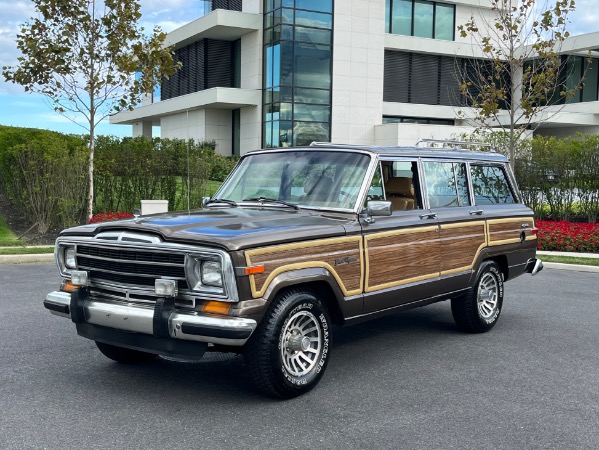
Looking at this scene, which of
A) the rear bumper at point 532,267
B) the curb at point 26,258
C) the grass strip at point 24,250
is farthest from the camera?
the grass strip at point 24,250

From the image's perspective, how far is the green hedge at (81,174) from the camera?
1616 centimetres

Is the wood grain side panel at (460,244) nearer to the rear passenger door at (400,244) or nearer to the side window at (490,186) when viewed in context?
the rear passenger door at (400,244)

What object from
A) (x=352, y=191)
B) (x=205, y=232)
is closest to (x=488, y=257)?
(x=352, y=191)

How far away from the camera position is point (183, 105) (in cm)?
4362

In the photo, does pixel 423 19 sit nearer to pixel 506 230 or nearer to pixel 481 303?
pixel 506 230

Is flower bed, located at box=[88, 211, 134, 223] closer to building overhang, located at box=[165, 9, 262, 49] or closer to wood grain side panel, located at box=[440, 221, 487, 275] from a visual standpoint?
wood grain side panel, located at box=[440, 221, 487, 275]

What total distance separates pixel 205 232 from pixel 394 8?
1688 inches

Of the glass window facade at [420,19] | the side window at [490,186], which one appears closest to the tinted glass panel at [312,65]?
the glass window facade at [420,19]

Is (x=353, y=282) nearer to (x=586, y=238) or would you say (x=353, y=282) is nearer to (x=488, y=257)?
(x=488, y=257)

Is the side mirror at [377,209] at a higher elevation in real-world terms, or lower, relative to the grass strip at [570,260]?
higher

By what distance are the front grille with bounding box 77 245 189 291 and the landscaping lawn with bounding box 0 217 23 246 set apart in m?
10.6

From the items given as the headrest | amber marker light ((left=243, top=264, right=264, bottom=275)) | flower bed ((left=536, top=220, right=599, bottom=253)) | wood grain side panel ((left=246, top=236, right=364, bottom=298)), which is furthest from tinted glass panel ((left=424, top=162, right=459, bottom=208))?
flower bed ((left=536, top=220, right=599, bottom=253))

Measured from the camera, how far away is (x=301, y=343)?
5.16 meters

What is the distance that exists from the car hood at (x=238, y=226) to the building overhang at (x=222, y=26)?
32.8 metres
